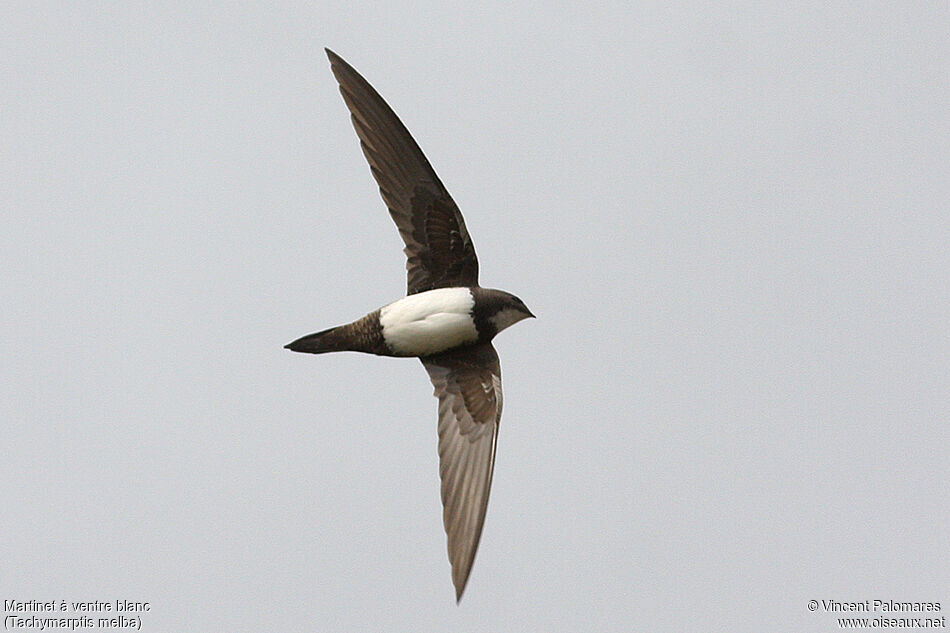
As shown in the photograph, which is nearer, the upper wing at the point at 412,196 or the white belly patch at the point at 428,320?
the white belly patch at the point at 428,320

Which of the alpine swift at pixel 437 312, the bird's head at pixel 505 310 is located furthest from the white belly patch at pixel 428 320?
the bird's head at pixel 505 310

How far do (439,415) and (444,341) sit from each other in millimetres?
478

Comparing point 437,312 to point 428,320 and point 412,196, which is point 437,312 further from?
point 412,196

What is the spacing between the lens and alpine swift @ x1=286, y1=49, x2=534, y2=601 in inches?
370

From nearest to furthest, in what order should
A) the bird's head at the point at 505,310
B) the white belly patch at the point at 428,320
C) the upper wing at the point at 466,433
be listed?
the upper wing at the point at 466,433 < the white belly patch at the point at 428,320 < the bird's head at the point at 505,310

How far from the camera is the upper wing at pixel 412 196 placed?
31.3 ft

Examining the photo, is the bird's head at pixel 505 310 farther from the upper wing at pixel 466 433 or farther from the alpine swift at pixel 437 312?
the upper wing at pixel 466 433

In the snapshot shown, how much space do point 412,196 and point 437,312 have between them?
771 mm

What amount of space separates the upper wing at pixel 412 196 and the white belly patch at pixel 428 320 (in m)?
0.20

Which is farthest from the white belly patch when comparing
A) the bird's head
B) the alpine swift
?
the bird's head

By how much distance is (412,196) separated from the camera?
31.5ft

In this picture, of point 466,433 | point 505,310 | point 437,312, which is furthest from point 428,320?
point 466,433

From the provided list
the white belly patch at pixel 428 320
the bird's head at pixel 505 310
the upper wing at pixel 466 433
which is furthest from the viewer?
the bird's head at pixel 505 310

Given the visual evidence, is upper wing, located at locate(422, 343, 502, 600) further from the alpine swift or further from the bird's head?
the bird's head
